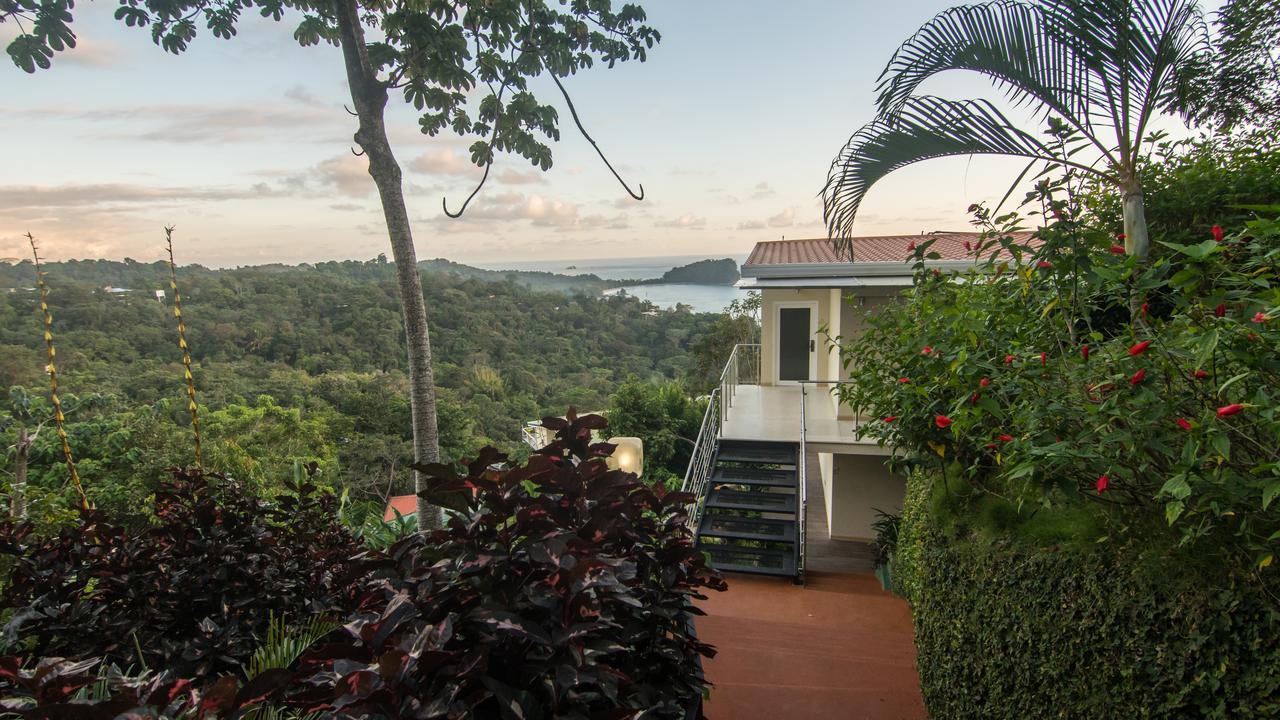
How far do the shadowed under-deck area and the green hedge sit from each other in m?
0.45

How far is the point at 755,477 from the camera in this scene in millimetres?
7078

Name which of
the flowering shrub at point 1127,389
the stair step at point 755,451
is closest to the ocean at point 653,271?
the stair step at point 755,451

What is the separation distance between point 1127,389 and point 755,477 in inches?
208

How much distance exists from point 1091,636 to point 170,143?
10962mm

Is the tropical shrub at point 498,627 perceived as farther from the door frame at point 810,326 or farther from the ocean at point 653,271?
the ocean at point 653,271

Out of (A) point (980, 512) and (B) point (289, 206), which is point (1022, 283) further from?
(B) point (289, 206)

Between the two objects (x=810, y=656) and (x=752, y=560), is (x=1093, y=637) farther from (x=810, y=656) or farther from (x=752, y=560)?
(x=752, y=560)

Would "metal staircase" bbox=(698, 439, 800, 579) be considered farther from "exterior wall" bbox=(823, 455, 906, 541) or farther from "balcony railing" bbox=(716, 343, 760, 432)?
"exterior wall" bbox=(823, 455, 906, 541)

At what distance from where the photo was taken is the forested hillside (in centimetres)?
944

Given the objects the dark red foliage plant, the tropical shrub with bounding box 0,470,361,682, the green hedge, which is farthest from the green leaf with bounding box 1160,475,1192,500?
the tropical shrub with bounding box 0,470,361,682

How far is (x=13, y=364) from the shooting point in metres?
10.5

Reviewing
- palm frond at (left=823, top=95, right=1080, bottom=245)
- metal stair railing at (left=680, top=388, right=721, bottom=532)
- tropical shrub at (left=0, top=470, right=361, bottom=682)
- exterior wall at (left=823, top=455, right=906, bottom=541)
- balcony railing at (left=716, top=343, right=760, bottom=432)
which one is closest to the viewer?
tropical shrub at (left=0, top=470, right=361, bottom=682)

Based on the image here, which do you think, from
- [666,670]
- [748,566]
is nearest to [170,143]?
[748,566]

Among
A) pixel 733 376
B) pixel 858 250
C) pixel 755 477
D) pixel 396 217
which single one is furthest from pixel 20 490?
pixel 858 250
